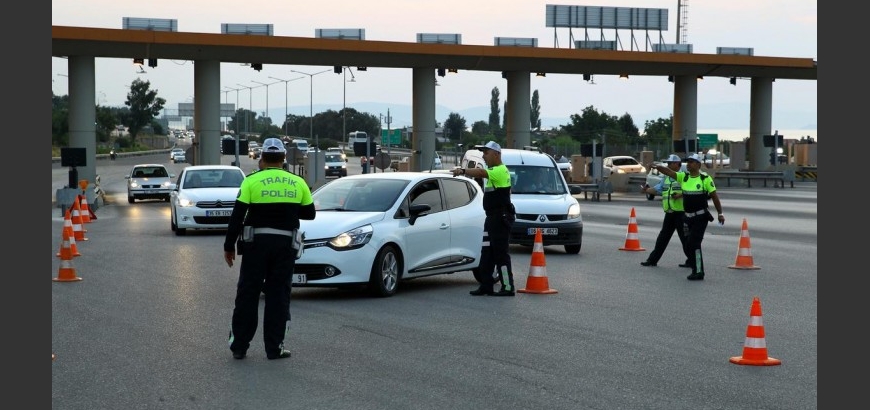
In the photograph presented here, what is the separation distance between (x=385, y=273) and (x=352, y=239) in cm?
59

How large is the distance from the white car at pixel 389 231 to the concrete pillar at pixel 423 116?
39.9 meters

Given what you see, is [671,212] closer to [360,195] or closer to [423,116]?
[360,195]

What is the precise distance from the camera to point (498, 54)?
54.0m

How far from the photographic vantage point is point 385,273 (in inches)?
603

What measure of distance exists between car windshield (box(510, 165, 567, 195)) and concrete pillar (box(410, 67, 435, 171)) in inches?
1295

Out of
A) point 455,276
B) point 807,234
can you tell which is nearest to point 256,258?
point 455,276

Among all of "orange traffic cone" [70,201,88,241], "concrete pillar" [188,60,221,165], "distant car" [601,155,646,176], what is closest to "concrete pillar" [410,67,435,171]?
"concrete pillar" [188,60,221,165]

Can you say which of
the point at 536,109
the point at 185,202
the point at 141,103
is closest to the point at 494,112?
the point at 536,109

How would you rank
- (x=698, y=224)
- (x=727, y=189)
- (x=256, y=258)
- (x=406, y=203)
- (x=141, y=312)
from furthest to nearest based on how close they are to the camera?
(x=727, y=189) < (x=698, y=224) < (x=406, y=203) < (x=141, y=312) < (x=256, y=258)

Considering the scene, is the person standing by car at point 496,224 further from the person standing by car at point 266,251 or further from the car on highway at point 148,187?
the car on highway at point 148,187

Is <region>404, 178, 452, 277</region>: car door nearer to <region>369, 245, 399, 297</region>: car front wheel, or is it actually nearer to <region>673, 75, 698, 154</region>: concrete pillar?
<region>369, 245, 399, 297</region>: car front wheel

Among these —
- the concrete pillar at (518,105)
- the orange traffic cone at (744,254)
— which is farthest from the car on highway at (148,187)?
the orange traffic cone at (744,254)
